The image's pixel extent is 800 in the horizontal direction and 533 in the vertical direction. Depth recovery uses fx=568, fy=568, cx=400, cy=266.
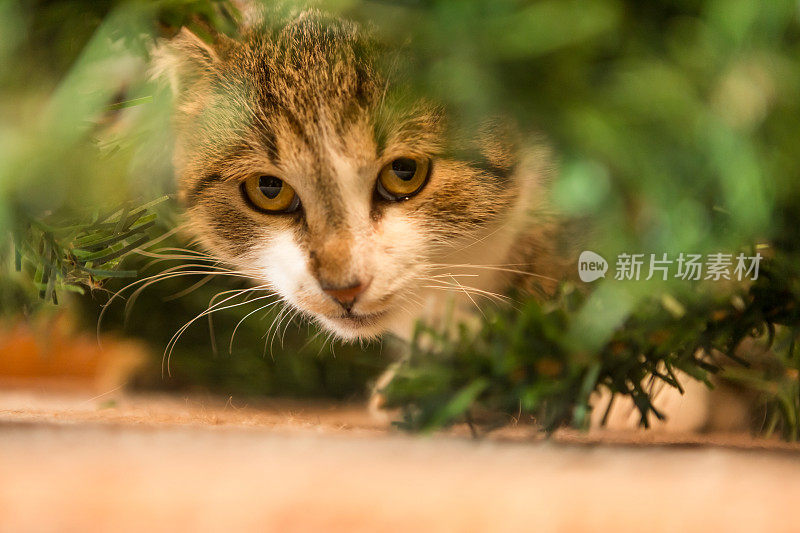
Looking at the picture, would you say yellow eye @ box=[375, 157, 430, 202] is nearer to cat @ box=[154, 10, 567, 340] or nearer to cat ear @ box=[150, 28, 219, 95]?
cat @ box=[154, 10, 567, 340]

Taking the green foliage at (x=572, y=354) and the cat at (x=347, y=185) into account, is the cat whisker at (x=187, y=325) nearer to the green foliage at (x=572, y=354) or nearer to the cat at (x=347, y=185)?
the cat at (x=347, y=185)

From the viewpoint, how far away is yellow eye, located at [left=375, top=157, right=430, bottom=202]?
391 mm

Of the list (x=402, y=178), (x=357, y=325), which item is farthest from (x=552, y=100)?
(x=357, y=325)

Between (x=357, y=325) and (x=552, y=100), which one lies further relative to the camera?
(x=357, y=325)

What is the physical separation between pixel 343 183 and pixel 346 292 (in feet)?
0.26

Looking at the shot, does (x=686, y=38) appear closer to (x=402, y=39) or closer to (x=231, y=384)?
(x=402, y=39)

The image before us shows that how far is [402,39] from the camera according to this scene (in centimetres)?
33

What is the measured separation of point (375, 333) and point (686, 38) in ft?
0.93

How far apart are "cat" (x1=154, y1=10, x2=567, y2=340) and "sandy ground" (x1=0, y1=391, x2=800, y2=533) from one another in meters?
0.09

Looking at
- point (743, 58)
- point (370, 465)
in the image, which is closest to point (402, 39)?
point (743, 58)

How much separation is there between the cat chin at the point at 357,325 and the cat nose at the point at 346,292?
0.02 meters

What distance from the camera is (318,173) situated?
39 centimetres

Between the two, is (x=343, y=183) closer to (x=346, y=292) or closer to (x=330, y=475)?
(x=346, y=292)

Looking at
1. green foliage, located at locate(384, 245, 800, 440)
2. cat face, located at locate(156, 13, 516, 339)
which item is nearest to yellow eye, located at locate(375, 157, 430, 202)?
cat face, located at locate(156, 13, 516, 339)
